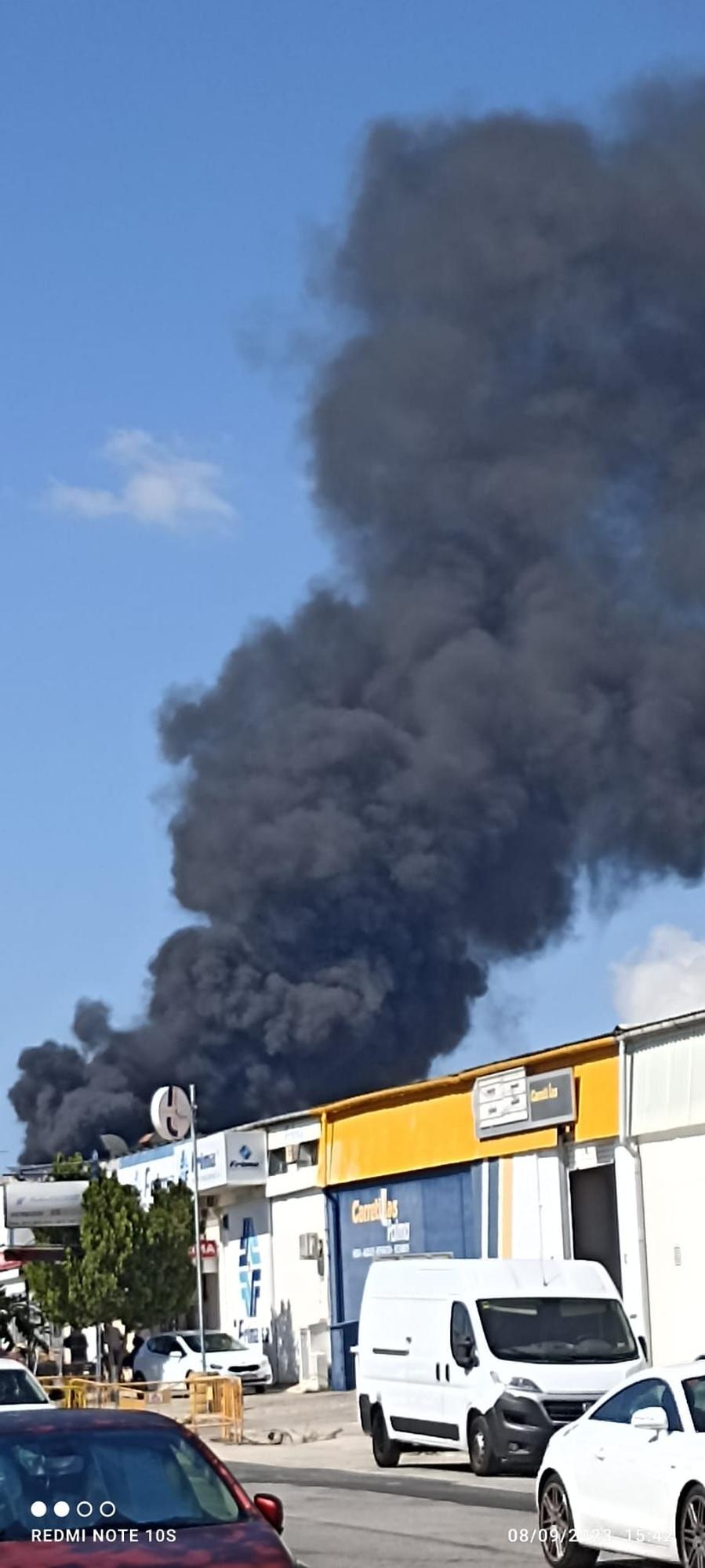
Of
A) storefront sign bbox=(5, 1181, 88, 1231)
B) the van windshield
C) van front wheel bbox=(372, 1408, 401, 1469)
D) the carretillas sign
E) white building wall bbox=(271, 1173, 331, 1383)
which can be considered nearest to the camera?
the van windshield

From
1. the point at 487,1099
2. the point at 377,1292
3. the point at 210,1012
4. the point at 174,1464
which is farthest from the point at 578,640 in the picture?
the point at 174,1464

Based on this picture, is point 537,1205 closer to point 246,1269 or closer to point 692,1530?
point 246,1269

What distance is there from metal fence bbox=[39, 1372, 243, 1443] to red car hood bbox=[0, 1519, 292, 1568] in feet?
76.5

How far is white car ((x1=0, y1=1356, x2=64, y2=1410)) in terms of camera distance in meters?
17.2

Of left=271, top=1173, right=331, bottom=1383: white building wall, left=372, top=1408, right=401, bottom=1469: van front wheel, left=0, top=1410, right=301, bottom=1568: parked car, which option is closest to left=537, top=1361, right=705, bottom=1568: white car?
left=0, top=1410, right=301, bottom=1568: parked car

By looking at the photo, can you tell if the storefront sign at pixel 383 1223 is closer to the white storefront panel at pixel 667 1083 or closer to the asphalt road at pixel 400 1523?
the white storefront panel at pixel 667 1083

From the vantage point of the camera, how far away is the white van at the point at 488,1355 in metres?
21.5

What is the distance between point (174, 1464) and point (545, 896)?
78.8 meters

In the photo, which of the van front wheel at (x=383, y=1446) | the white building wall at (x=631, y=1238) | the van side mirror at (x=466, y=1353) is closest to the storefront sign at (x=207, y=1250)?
the white building wall at (x=631, y=1238)

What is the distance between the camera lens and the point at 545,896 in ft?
284

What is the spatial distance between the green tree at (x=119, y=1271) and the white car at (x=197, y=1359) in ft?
7.40

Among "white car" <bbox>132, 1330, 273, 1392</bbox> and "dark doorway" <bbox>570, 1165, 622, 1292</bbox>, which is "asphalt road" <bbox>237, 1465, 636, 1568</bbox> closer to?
"dark doorway" <bbox>570, 1165, 622, 1292</bbox>

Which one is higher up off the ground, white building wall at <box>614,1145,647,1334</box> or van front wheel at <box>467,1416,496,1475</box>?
white building wall at <box>614,1145,647,1334</box>

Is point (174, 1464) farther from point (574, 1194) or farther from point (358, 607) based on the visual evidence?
point (358, 607)
